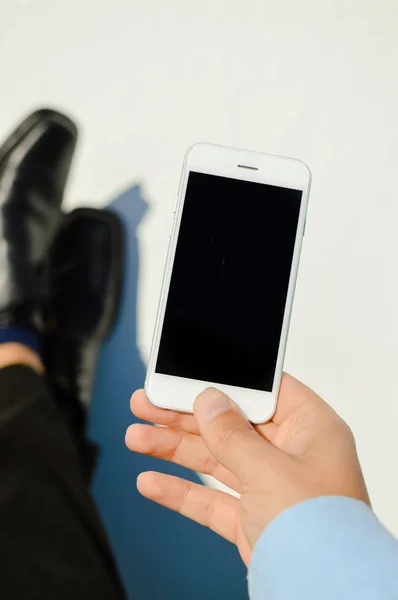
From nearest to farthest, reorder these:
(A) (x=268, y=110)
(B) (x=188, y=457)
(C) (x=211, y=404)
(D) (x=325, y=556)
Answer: (D) (x=325, y=556)
(C) (x=211, y=404)
(B) (x=188, y=457)
(A) (x=268, y=110)

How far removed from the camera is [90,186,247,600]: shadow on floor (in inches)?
27.7

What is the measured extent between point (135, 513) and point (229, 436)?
407 mm

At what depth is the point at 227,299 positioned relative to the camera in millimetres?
482

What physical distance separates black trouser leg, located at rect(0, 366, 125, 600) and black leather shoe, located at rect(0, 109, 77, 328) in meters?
0.17

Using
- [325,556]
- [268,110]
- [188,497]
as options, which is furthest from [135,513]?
[268,110]

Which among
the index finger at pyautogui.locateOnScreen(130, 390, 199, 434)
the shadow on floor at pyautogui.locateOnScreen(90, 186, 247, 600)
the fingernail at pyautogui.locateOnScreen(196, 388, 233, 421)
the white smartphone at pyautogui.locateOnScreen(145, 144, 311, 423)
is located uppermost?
the white smartphone at pyautogui.locateOnScreen(145, 144, 311, 423)

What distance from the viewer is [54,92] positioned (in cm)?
75

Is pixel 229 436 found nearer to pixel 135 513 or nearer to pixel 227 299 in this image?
pixel 227 299

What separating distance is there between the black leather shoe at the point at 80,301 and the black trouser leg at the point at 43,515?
130mm

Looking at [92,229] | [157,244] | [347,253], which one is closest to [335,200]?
[347,253]

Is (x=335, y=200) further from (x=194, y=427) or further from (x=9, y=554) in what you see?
(x=9, y=554)

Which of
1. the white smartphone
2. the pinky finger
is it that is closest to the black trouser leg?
the pinky finger

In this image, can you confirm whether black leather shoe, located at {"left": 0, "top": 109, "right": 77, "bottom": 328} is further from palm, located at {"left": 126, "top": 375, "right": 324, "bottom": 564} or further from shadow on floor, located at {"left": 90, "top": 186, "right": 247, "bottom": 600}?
palm, located at {"left": 126, "top": 375, "right": 324, "bottom": 564}

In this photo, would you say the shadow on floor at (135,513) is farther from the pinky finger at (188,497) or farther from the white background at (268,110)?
the pinky finger at (188,497)
